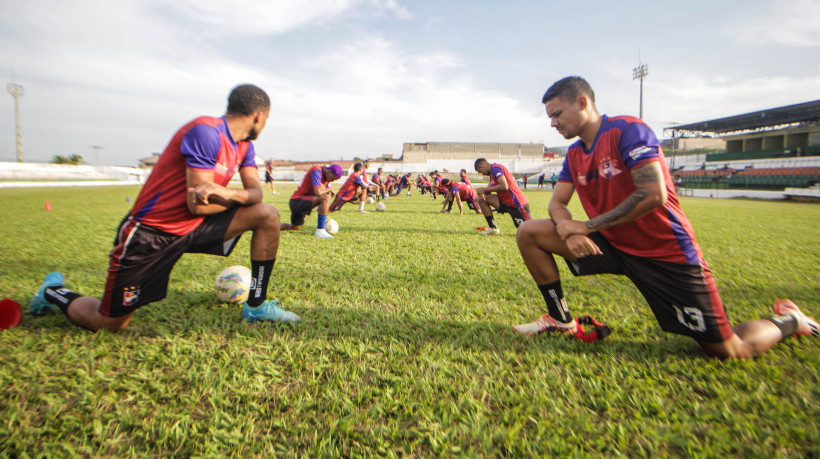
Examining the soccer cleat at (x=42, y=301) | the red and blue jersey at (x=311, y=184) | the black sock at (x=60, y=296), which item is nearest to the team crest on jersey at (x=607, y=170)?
the black sock at (x=60, y=296)

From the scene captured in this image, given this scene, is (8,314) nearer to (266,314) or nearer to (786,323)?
(266,314)

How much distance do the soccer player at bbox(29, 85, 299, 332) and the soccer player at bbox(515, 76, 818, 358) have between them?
208cm

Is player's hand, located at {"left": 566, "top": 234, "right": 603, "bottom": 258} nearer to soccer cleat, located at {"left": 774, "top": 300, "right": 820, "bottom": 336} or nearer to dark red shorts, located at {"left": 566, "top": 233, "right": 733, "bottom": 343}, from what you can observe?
dark red shorts, located at {"left": 566, "top": 233, "right": 733, "bottom": 343}

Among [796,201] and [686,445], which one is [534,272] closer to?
[686,445]

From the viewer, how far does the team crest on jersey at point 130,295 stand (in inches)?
96.7

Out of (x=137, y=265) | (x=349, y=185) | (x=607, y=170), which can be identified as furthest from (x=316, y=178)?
(x=607, y=170)

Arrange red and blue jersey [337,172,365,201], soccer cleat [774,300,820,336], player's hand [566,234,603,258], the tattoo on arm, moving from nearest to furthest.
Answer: the tattoo on arm → player's hand [566,234,603,258] → soccer cleat [774,300,820,336] → red and blue jersey [337,172,365,201]

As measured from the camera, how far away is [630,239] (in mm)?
2482

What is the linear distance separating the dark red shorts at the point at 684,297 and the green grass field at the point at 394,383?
0.72ft

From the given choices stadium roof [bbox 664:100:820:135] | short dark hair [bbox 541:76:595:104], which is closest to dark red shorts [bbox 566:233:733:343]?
short dark hair [bbox 541:76:595:104]

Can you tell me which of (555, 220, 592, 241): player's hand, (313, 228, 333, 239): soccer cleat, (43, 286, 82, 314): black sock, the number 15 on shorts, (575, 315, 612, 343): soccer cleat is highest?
(555, 220, 592, 241): player's hand

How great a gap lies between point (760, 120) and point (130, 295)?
5573cm

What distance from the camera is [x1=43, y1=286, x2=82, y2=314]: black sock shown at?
2.73 metres

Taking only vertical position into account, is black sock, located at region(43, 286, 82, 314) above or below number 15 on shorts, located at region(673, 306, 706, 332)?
above
